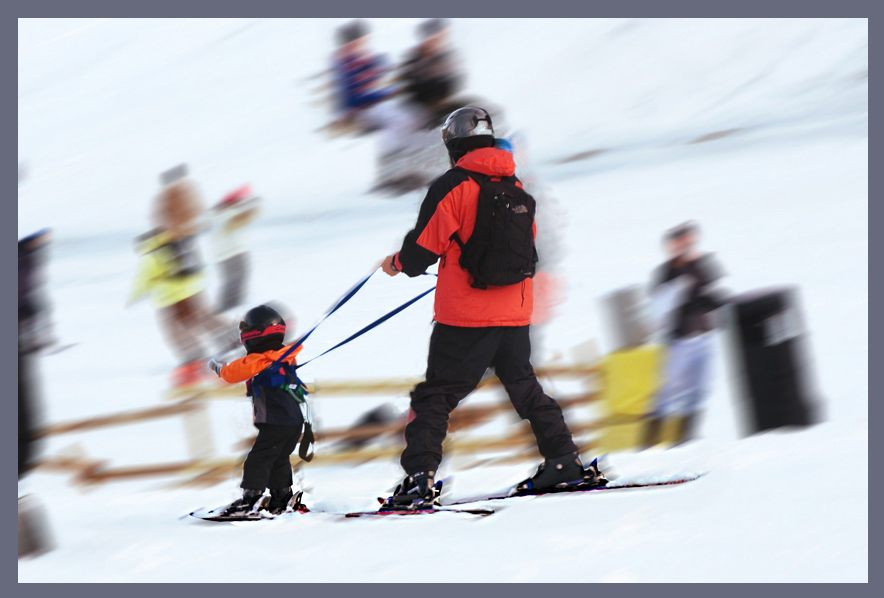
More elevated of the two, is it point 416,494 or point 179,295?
point 179,295

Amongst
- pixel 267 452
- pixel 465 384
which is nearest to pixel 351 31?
pixel 465 384

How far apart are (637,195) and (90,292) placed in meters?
2.85

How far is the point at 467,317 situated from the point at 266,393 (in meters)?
0.86

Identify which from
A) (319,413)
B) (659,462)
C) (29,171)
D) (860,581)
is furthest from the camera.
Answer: (29,171)

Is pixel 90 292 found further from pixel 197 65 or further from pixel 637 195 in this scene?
pixel 637 195

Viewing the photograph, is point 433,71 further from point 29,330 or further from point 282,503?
point 29,330

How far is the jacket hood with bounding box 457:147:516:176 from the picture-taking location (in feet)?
10.6

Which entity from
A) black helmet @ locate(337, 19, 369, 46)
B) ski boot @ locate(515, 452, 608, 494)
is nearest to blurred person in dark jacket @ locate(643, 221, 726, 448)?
ski boot @ locate(515, 452, 608, 494)

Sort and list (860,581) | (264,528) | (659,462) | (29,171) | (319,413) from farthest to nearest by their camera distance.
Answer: (29,171), (319,413), (659,462), (264,528), (860,581)

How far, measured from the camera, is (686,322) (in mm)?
4402

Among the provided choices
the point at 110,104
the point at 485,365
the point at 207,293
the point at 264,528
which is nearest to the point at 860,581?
the point at 485,365

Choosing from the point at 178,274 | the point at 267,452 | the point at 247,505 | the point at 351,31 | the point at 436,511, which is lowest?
the point at 436,511

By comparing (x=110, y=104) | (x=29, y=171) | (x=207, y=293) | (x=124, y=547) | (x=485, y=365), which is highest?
(x=110, y=104)

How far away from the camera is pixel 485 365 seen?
10.9ft
